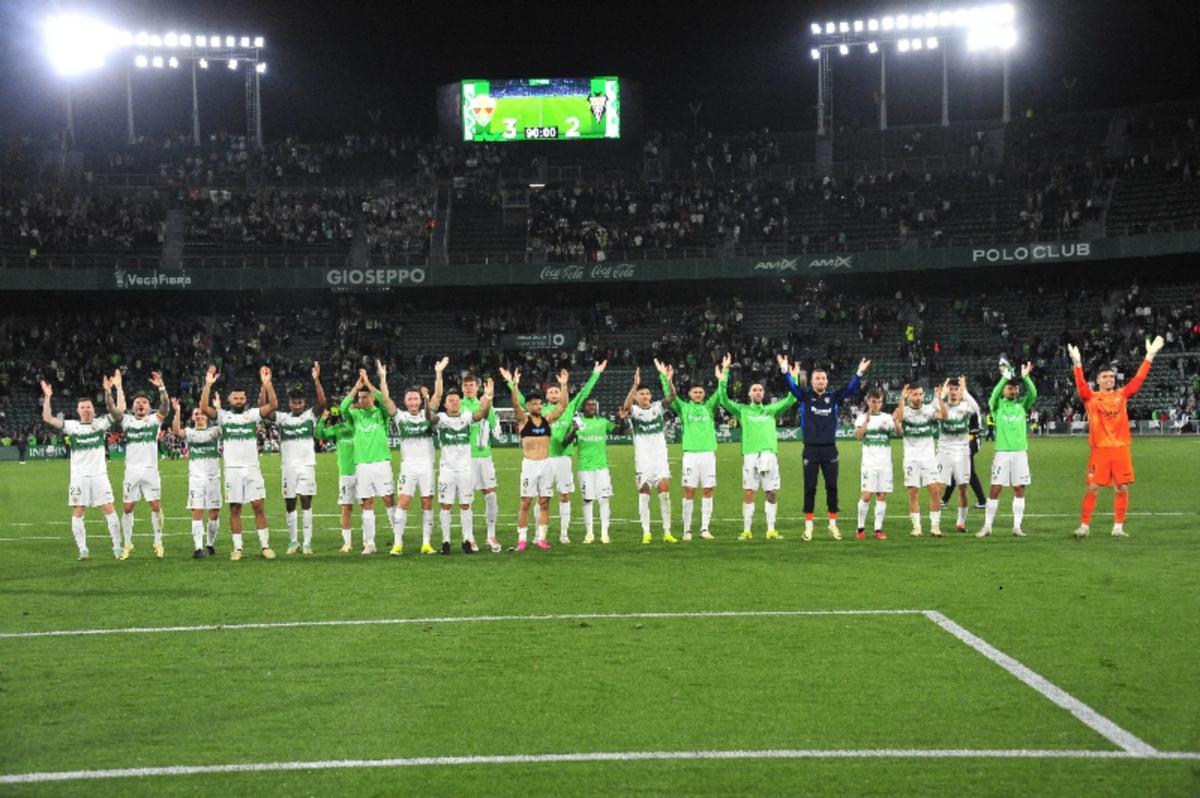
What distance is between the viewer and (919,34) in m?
61.7

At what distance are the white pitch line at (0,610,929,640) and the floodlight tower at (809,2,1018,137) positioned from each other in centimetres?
5420

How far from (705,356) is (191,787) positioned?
51993mm

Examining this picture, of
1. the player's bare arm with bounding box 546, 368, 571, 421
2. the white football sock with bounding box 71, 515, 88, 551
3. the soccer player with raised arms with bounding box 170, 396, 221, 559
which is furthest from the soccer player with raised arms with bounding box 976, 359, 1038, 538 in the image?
the white football sock with bounding box 71, 515, 88, 551

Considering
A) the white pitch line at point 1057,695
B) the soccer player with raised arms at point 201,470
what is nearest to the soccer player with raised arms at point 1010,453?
the white pitch line at point 1057,695

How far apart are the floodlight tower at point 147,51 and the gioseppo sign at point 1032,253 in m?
36.4

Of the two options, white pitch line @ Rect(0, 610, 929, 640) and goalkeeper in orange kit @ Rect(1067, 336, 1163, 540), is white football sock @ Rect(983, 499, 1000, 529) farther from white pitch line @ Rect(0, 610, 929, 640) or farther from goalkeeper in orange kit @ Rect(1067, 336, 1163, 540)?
white pitch line @ Rect(0, 610, 929, 640)

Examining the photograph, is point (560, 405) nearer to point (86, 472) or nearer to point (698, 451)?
point (698, 451)

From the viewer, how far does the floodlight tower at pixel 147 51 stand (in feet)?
185

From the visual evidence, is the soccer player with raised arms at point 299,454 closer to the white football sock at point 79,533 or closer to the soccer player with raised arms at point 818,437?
the white football sock at point 79,533

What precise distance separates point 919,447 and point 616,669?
32.2 feet

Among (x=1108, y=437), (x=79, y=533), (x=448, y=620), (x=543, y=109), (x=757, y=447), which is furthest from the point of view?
(x=543, y=109)

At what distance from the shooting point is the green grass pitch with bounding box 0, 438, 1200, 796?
6.84 m

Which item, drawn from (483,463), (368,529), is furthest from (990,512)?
(368,529)

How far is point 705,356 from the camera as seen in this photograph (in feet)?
190
